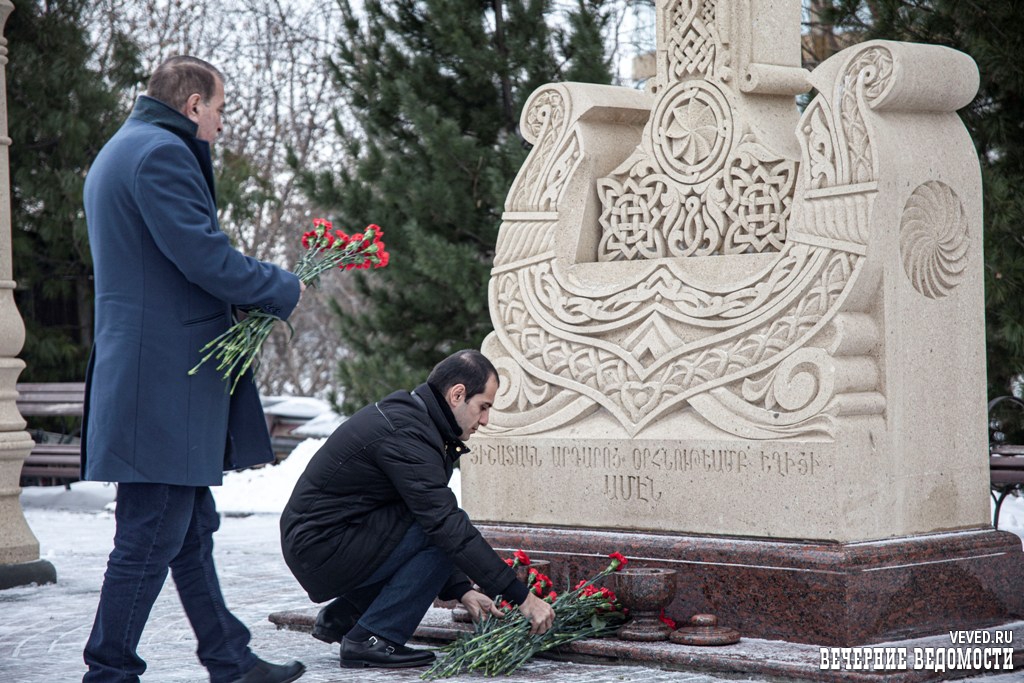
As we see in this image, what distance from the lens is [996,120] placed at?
26.3 ft

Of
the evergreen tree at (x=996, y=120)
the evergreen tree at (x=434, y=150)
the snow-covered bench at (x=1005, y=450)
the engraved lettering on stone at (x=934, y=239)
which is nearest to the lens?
the engraved lettering on stone at (x=934, y=239)

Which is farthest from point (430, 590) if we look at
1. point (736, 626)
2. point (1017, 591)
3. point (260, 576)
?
point (260, 576)

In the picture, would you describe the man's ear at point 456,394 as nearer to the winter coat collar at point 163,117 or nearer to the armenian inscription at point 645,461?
the armenian inscription at point 645,461

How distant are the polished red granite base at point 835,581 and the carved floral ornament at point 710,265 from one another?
44 cm

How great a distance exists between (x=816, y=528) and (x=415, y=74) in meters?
7.50

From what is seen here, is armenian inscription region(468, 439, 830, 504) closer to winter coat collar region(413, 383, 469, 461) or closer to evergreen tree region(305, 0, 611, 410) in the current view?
winter coat collar region(413, 383, 469, 461)

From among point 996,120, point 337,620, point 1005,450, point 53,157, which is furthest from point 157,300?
point 53,157

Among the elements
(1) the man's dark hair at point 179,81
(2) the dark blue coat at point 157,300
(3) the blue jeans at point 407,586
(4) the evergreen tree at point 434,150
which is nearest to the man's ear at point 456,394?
(3) the blue jeans at point 407,586

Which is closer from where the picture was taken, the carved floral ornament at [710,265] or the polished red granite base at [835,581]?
the polished red granite base at [835,581]

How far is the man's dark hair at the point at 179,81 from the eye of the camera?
4176 mm

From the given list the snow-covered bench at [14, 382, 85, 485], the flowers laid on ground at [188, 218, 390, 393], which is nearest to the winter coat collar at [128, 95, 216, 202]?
the flowers laid on ground at [188, 218, 390, 393]

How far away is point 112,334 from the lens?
13.3 feet

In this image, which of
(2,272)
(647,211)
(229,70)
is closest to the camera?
(647,211)

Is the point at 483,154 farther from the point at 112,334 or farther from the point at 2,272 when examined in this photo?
the point at 112,334
